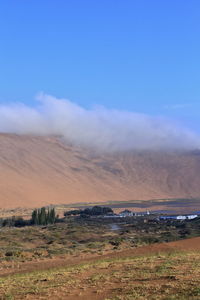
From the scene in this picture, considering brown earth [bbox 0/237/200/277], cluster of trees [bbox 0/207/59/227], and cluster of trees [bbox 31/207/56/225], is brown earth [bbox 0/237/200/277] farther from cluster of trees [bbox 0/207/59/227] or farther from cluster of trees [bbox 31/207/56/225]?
cluster of trees [bbox 31/207/56/225]

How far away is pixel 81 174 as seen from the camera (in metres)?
121

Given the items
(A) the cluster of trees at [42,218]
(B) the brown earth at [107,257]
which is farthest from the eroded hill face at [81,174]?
(B) the brown earth at [107,257]

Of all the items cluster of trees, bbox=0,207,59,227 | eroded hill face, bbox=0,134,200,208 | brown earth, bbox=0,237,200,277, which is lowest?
brown earth, bbox=0,237,200,277

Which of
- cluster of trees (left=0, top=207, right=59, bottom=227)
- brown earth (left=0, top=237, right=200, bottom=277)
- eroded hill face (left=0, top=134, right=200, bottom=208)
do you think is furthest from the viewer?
eroded hill face (left=0, top=134, right=200, bottom=208)

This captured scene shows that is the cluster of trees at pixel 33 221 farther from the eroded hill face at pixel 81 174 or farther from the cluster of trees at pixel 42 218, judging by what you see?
the eroded hill face at pixel 81 174

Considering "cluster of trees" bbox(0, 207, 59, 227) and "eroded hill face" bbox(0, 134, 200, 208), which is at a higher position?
"eroded hill face" bbox(0, 134, 200, 208)

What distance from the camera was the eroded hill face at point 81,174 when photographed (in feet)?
319

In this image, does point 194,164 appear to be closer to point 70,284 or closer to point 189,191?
point 189,191

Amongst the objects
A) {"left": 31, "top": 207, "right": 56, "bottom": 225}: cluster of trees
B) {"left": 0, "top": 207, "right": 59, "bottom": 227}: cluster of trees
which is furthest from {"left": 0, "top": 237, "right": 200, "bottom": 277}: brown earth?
{"left": 31, "top": 207, "right": 56, "bottom": 225}: cluster of trees

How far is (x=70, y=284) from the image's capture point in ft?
40.4

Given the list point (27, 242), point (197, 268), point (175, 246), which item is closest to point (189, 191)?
point (27, 242)

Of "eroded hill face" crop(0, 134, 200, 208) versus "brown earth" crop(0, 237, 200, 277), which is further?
"eroded hill face" crop(0, 134, 200, 208)

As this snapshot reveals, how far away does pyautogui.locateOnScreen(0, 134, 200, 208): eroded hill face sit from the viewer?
319ft

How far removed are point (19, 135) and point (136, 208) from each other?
68366 mm
